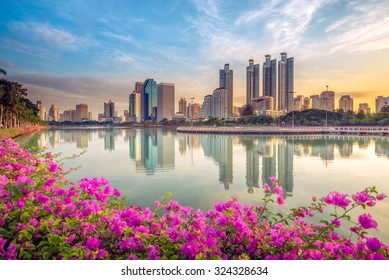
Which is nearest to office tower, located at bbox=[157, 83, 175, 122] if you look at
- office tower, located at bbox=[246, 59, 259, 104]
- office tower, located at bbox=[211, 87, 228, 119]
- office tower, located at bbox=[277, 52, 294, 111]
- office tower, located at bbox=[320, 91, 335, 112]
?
office tower, located at bbox=[211, 87, 228, 119]

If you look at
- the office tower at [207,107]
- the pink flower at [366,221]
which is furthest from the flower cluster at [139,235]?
the office tower at [207,107]

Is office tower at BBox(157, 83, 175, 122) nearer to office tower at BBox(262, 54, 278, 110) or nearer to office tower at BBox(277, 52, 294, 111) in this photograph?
office tower at BBox(262, 54, 278, 110)

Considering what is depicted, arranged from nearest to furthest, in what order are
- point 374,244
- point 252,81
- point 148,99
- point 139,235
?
point 374,244
point 139,235
point 252,81
point 148,99

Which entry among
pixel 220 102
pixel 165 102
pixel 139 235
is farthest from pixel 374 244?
pixel 165 102

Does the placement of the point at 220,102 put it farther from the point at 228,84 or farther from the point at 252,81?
the point at 252,81

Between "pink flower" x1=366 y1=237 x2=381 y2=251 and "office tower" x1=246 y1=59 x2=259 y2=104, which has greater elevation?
"office tower" x1=246 y1=59 x2=259 y2=104

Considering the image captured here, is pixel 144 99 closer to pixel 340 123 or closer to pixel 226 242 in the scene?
pixel 340 123
